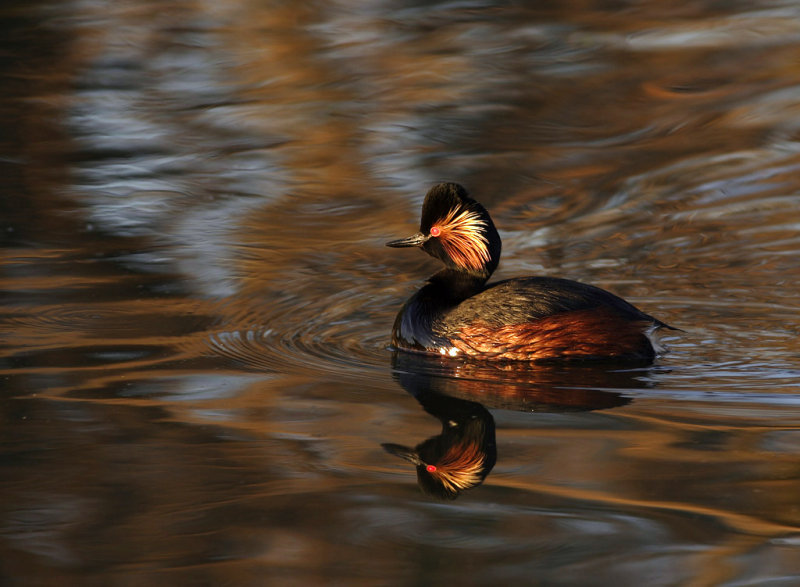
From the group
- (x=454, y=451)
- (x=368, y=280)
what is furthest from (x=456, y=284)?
(x=454, y=451)

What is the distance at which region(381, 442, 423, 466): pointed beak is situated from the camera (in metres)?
4.66

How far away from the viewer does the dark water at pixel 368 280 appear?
13.1ft

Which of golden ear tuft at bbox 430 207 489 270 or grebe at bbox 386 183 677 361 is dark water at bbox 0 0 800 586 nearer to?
grebe at bbox 386 183 677 361

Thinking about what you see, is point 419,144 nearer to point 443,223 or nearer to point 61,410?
point 443,223

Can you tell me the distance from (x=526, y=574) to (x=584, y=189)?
621cm

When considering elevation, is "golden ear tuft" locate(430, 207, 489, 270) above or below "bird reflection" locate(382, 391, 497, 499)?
above

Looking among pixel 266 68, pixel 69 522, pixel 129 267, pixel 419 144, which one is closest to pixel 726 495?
pixel 69 522

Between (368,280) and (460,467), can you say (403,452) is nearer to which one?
(460,467)

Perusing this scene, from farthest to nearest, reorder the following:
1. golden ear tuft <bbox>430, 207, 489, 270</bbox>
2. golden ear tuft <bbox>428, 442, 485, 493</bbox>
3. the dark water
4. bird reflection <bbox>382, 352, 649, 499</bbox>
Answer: golden ear tuft <bbox>430, 207, 489, 270</bbox>, bird reflection <bbox>382, 352, 649, 499</bbox>, golden ear tuft <bbox>428, 442, 485, 493</bbox>, the dark water

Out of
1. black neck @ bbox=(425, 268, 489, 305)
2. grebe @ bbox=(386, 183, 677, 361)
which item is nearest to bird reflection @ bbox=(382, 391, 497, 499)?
grebe @ bbox=(386, 183, 677, 361)

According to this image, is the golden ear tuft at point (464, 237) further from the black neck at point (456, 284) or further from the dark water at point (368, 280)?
the dark water at point (368, 280)

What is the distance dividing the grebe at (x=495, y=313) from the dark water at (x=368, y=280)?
0.53 feet

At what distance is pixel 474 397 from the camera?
18.2ft

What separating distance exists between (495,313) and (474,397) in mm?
820
